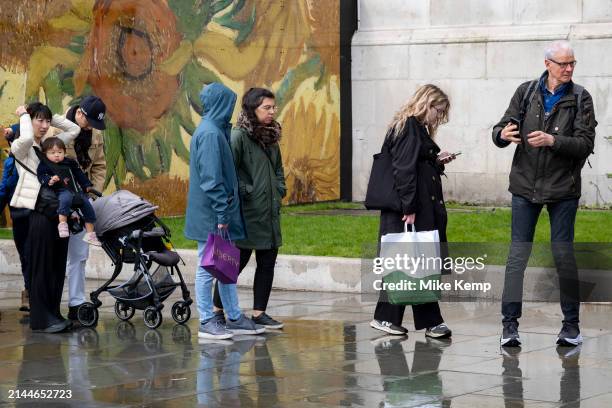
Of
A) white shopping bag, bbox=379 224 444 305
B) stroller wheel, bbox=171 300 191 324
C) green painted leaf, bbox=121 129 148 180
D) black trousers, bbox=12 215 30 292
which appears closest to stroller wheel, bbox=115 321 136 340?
stroller wheel, bbox=171 300 191 324

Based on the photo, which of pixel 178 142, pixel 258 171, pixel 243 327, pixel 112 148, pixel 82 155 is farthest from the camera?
pixel 178 142

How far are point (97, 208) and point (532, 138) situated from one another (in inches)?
137

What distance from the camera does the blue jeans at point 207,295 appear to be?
9.24 metres

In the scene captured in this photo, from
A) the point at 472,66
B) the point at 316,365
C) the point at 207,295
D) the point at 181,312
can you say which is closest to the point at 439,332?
the point at 316,365

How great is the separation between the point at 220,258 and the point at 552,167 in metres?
2.36

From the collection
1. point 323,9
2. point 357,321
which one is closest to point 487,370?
point 357,321

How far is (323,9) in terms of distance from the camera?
18953mm

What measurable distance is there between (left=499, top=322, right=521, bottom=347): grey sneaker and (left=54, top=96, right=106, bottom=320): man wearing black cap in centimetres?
329

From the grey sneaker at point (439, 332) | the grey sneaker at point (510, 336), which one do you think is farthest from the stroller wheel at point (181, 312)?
the grey sneaker at point (510, 336)

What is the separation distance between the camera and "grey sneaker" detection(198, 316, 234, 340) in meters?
9.11

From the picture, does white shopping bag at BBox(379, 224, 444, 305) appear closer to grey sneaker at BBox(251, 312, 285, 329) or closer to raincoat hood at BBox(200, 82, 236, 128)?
grey sneaker at BBox(251, 312, 285, 329)

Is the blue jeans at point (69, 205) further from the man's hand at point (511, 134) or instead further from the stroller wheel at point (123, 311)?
the man's hand at point (511, 134)

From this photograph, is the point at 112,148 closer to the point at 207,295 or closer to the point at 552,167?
the point at 207,295

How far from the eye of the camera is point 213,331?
9133 mm
